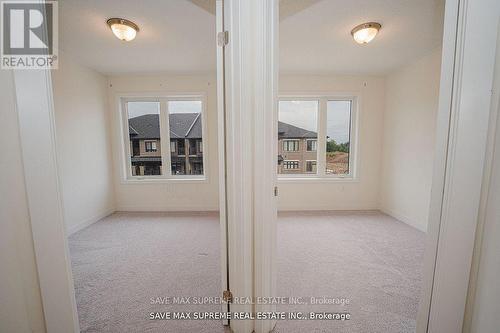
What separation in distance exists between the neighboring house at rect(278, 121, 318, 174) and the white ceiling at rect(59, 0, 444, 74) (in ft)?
3.56

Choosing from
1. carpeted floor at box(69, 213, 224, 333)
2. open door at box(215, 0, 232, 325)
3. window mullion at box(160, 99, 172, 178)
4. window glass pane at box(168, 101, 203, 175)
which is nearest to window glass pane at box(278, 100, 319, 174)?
window glass pane at box(168, 101, 203, 175)

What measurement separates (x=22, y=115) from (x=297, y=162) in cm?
354

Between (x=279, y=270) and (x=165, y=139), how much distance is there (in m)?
3.03

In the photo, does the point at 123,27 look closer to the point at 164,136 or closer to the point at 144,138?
the point at 164,136

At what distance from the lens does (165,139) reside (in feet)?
12.0

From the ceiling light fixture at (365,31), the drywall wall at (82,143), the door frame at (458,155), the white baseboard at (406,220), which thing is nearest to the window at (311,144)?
the white baseboard at (406,220)

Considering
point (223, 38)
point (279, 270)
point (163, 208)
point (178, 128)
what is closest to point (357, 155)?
point (279, 270)

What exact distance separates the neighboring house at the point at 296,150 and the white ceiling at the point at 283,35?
1.09 m

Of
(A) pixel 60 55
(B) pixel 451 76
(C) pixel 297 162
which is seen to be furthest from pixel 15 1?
(C) pixel 297 162

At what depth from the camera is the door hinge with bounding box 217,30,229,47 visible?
1.10m

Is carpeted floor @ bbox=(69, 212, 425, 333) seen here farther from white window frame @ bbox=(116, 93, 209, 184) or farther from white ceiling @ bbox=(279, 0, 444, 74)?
white ceiling @ bbox=(279, 0, 444, 74)

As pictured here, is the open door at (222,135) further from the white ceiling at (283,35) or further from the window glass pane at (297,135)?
the window glass pane at (297,135)

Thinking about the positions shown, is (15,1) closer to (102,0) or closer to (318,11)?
(102,0)

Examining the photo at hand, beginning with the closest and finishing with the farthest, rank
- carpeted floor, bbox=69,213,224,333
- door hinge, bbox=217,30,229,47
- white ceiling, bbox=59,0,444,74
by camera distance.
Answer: door hinge, bbox=217,30,229,47, carpeted floor, bbox=69,213,224,333, white ceiling, bbox=59,0,444,74
